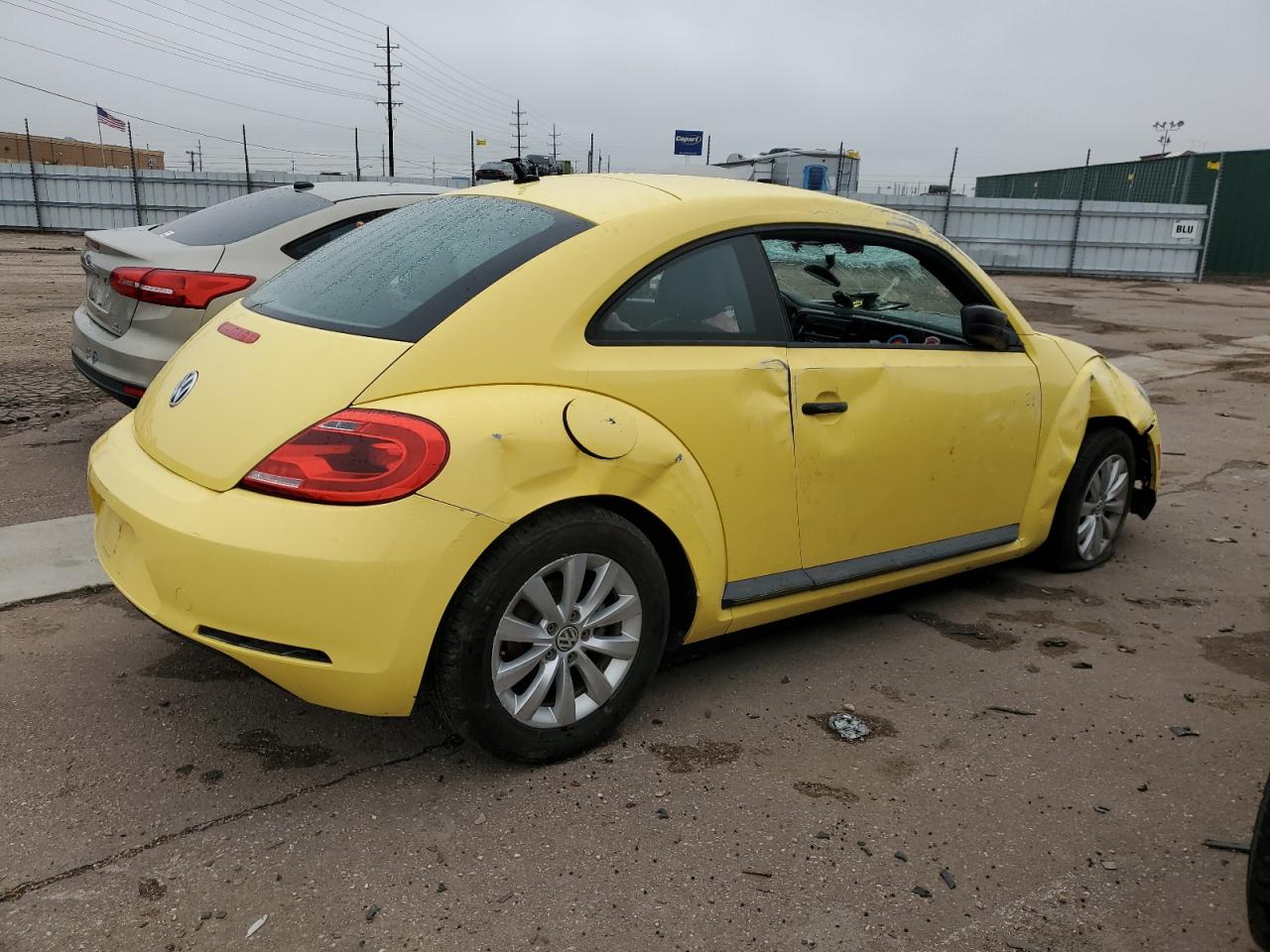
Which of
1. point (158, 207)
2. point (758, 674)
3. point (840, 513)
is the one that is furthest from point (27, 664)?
point (158, 207)

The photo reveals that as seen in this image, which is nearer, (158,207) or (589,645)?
(589,645)

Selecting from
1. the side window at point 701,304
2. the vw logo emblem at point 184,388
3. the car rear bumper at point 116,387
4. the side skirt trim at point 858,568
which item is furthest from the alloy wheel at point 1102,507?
the car rear bumper at point 116,387

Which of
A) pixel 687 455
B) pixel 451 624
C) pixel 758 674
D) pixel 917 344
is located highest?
pixel 917 344

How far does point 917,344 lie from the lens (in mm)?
3629

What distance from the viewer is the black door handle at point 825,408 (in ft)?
10.4

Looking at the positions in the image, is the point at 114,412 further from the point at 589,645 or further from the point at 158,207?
the point at 158,207

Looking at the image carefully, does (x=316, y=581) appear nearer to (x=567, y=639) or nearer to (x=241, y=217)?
(x=567, y=639)

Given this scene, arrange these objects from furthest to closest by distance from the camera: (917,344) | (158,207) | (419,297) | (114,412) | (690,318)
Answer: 1. (158,207)
2. (114,412)
3. (917,344)
4. (690,318)
5. (419,297)

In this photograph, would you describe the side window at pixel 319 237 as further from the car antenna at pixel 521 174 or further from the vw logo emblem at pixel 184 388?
the vw logo emblem at pixel 184 388

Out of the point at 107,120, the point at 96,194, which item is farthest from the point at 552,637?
the point at 107,120

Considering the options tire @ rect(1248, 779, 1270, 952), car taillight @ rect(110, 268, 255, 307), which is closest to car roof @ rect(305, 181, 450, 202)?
car taillight @ rect(110, 268, 255, 307)

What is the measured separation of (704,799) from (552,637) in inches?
23.4

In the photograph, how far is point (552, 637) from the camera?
8.85 ft

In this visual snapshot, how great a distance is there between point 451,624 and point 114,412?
519 centimetres
